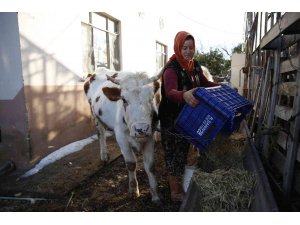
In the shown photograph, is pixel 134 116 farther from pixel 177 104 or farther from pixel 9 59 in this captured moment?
pixel 9 59

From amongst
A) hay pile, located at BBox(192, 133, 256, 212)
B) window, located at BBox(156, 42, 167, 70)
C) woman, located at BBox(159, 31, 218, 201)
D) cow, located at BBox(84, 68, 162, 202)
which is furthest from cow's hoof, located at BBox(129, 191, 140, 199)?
window, located at BBox(156, 42, 167, 70)

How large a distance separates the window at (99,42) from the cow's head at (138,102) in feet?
11.9

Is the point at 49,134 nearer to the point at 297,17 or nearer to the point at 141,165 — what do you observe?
the point at 141,165

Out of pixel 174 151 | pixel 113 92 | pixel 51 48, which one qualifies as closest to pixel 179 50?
pixel 113 92

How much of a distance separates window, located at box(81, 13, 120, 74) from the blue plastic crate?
4.22 m

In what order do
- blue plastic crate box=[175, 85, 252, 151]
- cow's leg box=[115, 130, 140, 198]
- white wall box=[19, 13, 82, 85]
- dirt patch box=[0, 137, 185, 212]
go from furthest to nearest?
1. white wall box=[19, 13, 82, 85]
2. cow's leg box=[115, 130, 140, 198]
3. dirt patch box=[0, 137, 185, 212]
4. blue plastic crate box=[175, 85, 252, 151]

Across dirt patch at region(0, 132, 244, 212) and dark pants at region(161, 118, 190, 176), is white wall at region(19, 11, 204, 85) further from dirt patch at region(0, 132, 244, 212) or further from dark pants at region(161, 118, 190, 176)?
dark pants at region(161, 118, 190, 176)

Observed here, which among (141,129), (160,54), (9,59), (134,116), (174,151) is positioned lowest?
(174,151)

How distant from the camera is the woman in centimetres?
297

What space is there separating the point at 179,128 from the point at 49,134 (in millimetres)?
3095

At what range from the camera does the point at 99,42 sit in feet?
22.7

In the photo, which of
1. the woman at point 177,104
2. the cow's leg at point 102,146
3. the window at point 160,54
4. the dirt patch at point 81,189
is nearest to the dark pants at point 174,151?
the woman at point 177,104

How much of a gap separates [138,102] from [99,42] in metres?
4.59

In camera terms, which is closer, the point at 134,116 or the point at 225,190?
the point at 225,190
